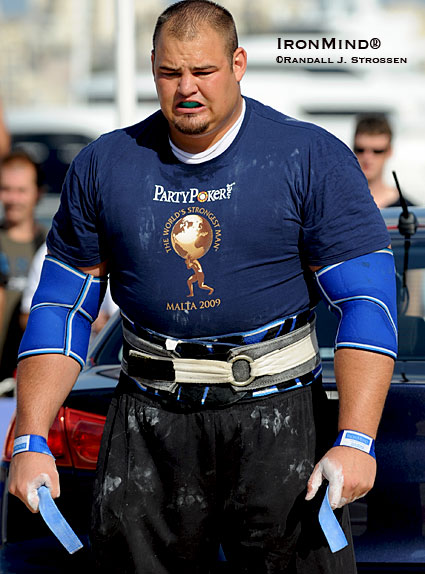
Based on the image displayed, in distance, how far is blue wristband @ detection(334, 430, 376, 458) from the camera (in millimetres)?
2586

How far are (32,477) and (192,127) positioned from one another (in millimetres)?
932

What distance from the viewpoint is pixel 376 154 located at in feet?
19.6

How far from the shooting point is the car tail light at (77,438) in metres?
3.23

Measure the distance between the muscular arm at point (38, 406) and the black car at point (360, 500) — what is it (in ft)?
1.16

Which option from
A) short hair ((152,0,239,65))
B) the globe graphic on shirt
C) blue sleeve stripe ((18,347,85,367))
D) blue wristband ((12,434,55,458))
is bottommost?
blue wristband ((12,434,55,458))

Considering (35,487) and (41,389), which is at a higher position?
(41,389)

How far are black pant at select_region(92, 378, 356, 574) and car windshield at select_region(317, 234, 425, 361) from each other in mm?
1015

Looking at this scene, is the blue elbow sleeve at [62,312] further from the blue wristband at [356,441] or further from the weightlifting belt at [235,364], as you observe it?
the blue wristband at [356,441]

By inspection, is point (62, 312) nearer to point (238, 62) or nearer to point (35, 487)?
point (35, 487)

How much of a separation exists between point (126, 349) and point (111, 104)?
48.2 feet

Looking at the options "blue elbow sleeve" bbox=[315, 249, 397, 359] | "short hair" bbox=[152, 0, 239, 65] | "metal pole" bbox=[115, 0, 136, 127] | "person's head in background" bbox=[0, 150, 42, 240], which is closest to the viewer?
"blue elbow sleeve" bbox=[315, 249, 397, 359]

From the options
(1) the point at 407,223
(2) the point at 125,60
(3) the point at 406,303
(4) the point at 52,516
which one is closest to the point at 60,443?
(4) the point at 52,516

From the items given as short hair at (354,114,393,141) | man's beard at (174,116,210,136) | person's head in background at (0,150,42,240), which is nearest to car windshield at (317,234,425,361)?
man's beard at (174,116,210,136)

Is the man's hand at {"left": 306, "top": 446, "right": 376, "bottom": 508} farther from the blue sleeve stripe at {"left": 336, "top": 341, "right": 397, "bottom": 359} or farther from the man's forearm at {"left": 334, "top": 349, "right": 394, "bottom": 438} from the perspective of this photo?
the blue sleeve stripe at {"left": 336, "top": 341, "right": 397, "bottom": 359}
